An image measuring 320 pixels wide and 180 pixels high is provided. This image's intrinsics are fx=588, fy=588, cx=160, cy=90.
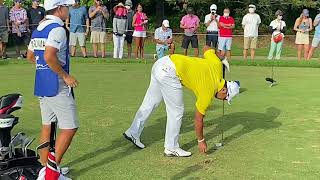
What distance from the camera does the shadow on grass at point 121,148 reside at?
667cm

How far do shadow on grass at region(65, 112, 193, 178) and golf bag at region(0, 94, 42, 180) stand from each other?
3.95ft

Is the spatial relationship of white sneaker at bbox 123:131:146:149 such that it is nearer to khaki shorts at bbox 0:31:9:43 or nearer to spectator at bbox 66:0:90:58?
spectator at bbox 66:0:90:58

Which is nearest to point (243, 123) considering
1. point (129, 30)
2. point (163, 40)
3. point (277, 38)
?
point (163, 40)

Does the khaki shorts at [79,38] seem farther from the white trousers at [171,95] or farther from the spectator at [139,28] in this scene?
the white trousers at [171,95]

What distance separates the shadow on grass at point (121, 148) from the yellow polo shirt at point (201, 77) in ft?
3.73

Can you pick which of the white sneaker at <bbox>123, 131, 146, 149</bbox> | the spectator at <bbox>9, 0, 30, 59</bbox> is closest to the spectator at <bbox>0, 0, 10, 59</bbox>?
the spectator at <bbox>9, 0, 30, 59</bbox>

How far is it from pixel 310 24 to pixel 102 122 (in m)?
14.3

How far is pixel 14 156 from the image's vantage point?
5047mm

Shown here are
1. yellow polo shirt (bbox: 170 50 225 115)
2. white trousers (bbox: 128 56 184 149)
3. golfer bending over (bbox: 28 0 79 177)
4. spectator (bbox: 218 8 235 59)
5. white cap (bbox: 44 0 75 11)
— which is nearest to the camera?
golfer bending over (bbox: 28 0 79 177)

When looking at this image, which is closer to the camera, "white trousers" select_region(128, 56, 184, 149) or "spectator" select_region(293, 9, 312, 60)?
"white trousers" select_region(128, 56, 184, 149)

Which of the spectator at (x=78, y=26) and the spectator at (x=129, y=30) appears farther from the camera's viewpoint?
the spectator at (x=129, y=30)

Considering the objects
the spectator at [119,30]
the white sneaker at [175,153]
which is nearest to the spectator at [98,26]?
the spectator at [119,30]

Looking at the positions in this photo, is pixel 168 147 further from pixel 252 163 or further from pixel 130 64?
pixel 130 64

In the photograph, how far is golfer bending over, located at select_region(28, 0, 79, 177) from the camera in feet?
18.4
